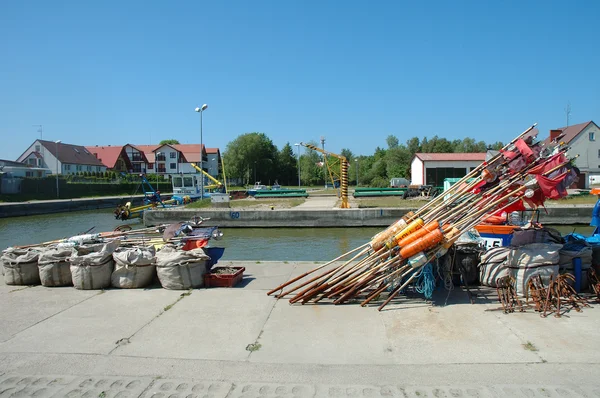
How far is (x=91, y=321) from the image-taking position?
6.19 m

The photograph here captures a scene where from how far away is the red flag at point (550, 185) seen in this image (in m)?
6.15

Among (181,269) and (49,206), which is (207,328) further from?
(49,206)

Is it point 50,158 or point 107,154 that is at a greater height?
point 107,154

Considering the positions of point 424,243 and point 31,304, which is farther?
point 31,304

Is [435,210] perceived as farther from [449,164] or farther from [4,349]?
[449,164]

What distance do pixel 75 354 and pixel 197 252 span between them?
10.1ft

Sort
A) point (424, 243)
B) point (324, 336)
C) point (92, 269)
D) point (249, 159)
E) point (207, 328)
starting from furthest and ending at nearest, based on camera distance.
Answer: point (249, 159)
point (92, 269)
point (424, 243)
point (207, 328)
point (324, 336)

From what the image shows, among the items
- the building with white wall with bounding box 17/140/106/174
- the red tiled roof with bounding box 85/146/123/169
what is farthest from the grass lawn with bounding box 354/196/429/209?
the red tiled roof with bounding box 85/146/123/169

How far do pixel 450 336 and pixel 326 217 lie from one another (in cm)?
2203

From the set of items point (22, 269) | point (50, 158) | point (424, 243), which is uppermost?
point (50, 158)

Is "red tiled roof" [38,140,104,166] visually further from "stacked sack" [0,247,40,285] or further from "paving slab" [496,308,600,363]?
"paving slab" [496,308,600,363]

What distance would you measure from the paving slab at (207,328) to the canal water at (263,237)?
27.5 ft

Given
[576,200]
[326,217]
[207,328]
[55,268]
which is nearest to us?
[207,328]

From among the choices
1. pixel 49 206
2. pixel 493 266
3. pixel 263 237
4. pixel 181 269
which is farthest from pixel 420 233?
pixel 49 206
